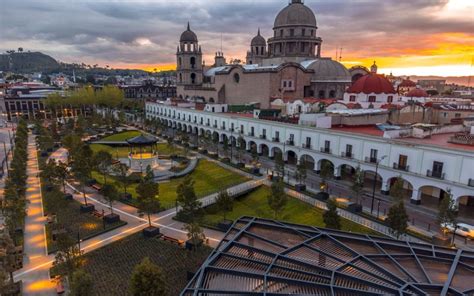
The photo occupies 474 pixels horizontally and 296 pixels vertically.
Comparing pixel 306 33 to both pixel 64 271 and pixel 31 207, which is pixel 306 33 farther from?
pixel 64 271

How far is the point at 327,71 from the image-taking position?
270 ft

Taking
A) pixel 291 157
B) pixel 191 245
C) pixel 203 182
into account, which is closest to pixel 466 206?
pixel 291 157

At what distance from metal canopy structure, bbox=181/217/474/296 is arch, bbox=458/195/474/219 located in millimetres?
21159

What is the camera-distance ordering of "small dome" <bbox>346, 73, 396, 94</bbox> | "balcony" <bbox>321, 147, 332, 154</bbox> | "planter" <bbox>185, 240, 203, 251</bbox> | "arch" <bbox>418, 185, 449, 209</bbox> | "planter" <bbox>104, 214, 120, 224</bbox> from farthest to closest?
"small dome" <bbox>346, 73, 396, 94</bbox> → "balcony" <bbox>321, 147, 332, 154</bbox> → "arch" <bbox>418, 185, 449, 209</bbox> → "planter" <bbox>104, 214, 120, 224</bbox> → "planter" <bbox>185, 240, 203, 251</bbox>

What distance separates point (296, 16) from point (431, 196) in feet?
215

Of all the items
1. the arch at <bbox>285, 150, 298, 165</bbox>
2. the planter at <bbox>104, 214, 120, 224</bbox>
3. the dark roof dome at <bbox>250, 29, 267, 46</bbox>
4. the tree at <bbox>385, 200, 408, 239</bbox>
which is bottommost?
the planter at <bbox>104, 214, 120, 224</bbox>

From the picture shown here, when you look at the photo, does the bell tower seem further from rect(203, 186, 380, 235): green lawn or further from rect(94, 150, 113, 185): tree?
rect(203, 186, 380, 235): green lawn

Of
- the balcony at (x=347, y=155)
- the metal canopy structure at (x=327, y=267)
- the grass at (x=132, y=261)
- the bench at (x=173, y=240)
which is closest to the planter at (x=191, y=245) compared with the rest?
the grass at (x=132, y=261)

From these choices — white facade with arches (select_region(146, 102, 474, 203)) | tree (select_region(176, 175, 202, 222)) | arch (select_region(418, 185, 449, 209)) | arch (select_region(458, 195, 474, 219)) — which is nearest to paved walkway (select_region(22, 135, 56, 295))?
tree (select_region(176, 175, 202, 222))

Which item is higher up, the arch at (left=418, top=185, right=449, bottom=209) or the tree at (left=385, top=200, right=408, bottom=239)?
the tree at (left=385, top=200, right=408, bottom=239)

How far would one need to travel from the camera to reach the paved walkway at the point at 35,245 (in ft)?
70.0

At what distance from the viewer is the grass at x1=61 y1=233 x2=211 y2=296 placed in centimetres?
2188

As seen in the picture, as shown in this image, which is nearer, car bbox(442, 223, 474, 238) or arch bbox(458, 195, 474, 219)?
car bbox(442, 223, 474, 238)

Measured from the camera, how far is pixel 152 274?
58.2 feet
